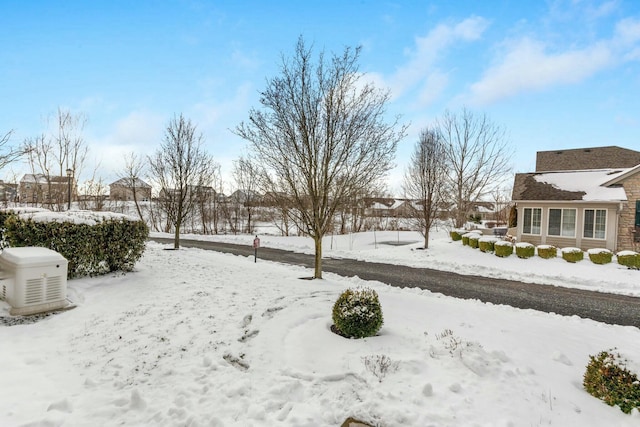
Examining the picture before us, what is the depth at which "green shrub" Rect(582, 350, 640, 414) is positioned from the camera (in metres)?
2.97

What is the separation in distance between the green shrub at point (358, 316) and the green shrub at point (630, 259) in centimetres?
1303

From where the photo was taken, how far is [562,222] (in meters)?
16.6

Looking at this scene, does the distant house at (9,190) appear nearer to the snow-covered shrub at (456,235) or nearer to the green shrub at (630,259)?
the snow-covered shrub at (456,235)

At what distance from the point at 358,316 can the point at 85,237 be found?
6288 millimetres

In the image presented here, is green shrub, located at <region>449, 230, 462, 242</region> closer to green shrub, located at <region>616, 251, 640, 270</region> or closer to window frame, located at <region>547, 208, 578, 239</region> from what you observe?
window frame, located at <region>547, 208, 578, 239</region>

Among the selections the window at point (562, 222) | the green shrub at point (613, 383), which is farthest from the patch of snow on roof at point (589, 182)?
the green shrub at point (613, 383)

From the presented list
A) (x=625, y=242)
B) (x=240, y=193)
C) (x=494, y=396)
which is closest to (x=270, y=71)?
(x=494, y=396)

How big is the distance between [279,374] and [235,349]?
0.89 m

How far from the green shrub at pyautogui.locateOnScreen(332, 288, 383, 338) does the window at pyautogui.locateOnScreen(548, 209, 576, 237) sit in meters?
17.1

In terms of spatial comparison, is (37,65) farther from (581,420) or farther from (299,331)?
(581,420)

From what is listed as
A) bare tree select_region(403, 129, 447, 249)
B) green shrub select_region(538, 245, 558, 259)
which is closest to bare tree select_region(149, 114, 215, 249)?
bare tree select_region(403, 129, 447, 249)

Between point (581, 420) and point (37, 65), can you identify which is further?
point (37, 65)

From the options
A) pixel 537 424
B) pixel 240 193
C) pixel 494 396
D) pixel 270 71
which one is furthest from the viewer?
pixel 240 193

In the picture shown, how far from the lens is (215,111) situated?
44.7 feet
